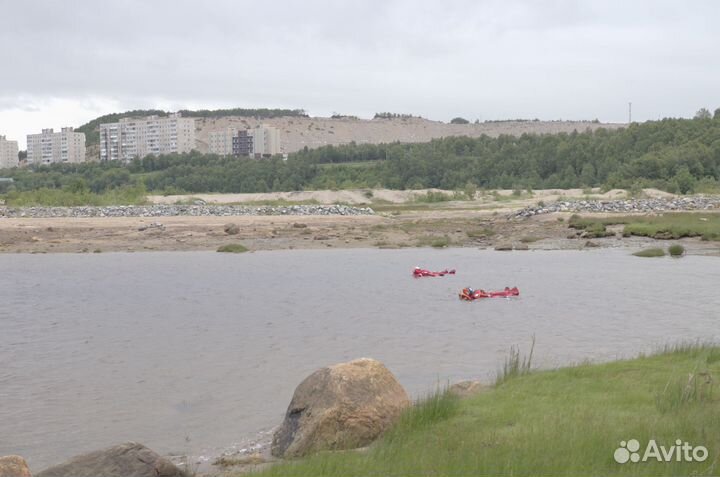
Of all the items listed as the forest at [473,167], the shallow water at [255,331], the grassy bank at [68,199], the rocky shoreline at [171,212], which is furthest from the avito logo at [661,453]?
the grassy bank at [68,199]

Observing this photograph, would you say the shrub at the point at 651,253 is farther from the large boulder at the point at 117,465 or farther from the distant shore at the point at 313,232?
the large boulder at the point at 117,465

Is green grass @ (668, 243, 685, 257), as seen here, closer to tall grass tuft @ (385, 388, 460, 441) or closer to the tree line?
tall grass tuft @ (385, 388, 460, 441)

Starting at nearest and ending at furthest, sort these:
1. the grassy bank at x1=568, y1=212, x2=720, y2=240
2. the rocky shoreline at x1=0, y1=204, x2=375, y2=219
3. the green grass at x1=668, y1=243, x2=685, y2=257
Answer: the green grass at x1=668, y1=243, x2=685, y2=257
the grassy bank at x1=568, y1=212, x2=720, y2=240
the rocky shoreline at x1=0, y1=204, x2=375, y2=219

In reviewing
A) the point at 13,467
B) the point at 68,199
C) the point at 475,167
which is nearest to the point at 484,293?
the point at 13,467

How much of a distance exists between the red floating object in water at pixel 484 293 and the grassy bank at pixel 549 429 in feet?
41.3

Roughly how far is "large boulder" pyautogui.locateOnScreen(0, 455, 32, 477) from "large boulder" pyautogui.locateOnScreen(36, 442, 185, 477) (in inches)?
7.0

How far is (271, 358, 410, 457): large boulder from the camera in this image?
29.4 feet

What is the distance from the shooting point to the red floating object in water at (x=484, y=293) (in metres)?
23.3

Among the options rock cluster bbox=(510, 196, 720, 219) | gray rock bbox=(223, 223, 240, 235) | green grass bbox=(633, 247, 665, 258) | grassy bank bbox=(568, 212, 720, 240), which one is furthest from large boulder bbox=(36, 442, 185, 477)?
rock cluster bbox=(510, 196, 720, 219)

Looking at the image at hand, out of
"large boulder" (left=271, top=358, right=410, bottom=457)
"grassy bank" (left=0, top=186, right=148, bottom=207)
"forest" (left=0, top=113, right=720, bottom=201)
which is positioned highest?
"forest" (left=0, top=113, right=720, bottom=201)

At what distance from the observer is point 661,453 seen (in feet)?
23.0

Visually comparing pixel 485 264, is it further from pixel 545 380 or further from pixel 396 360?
pixel 545 380

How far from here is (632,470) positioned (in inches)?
264

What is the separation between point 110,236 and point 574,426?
147ft
